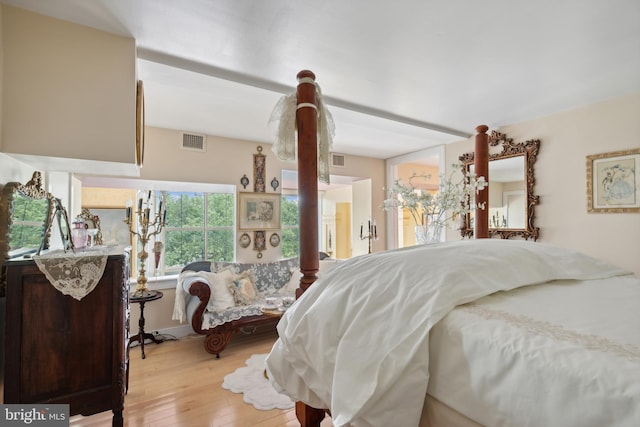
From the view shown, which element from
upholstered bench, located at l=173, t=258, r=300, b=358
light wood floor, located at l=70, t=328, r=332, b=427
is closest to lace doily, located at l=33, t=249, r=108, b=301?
light wood floor, located at l=70, t=328, r=332, b=427

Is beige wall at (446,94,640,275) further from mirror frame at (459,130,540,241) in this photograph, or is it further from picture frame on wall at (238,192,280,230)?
picture frame on wall at (238,192,280,230)

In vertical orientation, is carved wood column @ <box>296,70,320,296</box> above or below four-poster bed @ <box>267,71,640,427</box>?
above

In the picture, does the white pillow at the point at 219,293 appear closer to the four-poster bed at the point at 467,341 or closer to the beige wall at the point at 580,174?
the four-poster bed at the point at 467,341

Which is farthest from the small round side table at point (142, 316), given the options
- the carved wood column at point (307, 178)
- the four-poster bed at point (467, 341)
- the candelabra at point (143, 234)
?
the four-poster bed at point (467, 341)

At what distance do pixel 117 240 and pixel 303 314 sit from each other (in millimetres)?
3279

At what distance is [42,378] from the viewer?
1492 mm

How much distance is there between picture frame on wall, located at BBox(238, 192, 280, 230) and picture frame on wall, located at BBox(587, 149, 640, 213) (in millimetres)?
3421

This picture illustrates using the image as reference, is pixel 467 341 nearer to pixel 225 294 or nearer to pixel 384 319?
pixel 384 319

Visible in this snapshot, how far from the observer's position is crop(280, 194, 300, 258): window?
4.45 metres

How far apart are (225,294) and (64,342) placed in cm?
174

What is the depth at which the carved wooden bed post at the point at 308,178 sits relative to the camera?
1.54m

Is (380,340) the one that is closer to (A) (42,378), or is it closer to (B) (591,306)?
(B) (591,306)

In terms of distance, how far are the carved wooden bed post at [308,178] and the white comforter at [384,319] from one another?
352 mm

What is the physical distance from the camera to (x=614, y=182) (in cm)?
275
